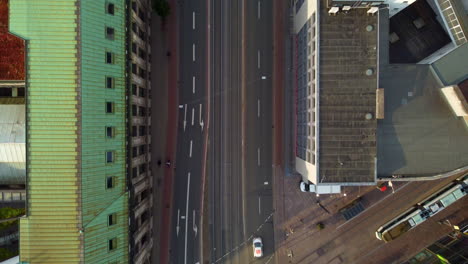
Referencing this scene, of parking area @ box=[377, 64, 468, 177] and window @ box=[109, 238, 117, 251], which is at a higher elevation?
parking area @ box=[377, 64, 468, 177]

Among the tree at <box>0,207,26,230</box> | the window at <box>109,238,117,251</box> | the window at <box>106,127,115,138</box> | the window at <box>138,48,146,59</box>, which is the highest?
the window at <box>138,48,146,59</box>

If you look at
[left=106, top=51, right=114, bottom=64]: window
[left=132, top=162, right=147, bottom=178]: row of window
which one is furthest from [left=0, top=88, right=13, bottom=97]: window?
[left=132, top=162, right=147, bottom=178]: row of window

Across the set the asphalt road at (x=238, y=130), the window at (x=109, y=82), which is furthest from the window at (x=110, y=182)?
the asphalt road at (x=238, y=130)

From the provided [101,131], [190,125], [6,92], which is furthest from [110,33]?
[190,125]

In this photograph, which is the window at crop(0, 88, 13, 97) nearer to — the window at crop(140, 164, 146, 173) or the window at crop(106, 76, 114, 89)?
the window at crop(106, 76, 114, 89)

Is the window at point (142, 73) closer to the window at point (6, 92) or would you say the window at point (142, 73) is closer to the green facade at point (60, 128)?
the green facade at point (60, 128)

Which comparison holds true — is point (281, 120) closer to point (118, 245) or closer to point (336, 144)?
point (336, 144)

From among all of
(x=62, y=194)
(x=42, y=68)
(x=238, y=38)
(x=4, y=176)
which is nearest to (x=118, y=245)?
(x=62, y=194)
